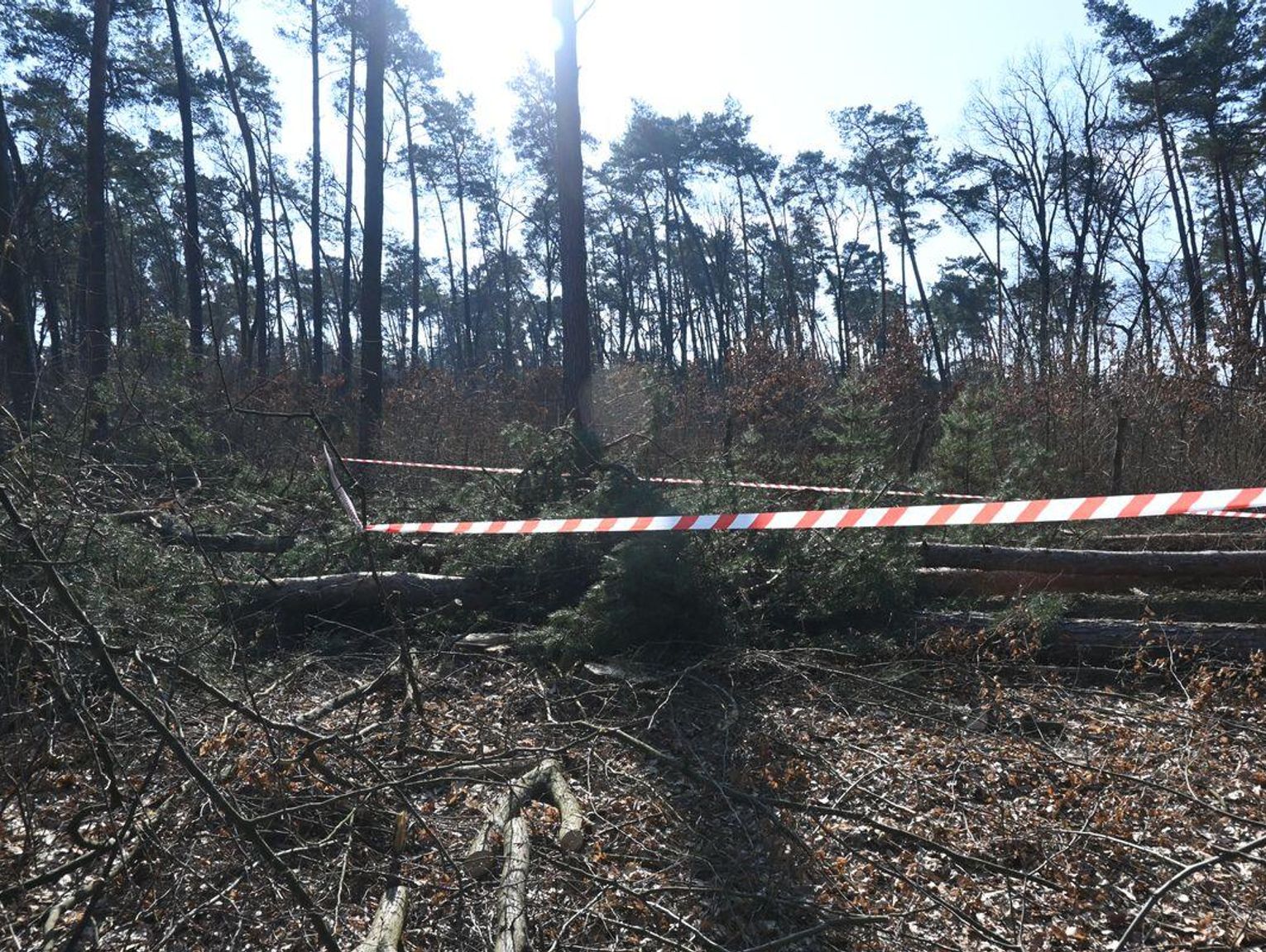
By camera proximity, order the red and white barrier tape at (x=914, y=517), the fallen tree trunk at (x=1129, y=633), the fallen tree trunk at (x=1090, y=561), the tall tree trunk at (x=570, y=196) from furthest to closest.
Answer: the tall tree trunk at (x=570, y=196), the fallen tree trunk at (x=1090, y=561), the fallen tree trunk at (x=1129, y=633), the red and white barrier tape at (x=914, y=517)

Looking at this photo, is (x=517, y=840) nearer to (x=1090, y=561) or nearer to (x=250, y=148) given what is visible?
(x=1090, y=561)

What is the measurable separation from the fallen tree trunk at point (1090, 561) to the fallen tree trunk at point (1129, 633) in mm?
591

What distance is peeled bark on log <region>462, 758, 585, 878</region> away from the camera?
312 cm

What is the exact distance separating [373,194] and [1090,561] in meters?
12.2

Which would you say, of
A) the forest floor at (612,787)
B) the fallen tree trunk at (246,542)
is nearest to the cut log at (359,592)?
the fallen tree trunk at (246,542)

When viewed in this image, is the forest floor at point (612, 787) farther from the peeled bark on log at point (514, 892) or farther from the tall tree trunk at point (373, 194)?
the tall tree trunk at point (373, 194)

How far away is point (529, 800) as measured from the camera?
3.70 m

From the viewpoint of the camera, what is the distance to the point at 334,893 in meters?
3.10

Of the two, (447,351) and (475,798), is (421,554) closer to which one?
(475,798)

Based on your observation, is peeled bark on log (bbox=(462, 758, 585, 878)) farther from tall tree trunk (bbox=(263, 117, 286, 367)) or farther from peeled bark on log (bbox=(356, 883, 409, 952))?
tall tree trunk (bbox=(263, 117, 286, 367))

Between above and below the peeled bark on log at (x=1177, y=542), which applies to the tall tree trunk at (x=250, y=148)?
above

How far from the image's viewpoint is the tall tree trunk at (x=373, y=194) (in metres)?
13.7

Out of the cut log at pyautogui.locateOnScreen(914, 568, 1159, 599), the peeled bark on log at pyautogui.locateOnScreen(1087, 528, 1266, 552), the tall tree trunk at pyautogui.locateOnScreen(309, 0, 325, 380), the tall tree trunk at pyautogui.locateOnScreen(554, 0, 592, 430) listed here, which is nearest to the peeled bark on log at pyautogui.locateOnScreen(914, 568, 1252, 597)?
the cut log at pyautogui.locateOnScreen(914, 568, 1159, 599)

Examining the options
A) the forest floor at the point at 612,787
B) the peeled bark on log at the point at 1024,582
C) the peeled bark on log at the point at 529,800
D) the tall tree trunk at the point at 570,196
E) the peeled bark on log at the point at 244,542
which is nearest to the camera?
the forest floor at the point at 612,787
